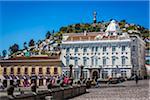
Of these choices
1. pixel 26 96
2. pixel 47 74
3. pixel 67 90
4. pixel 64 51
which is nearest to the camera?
pixel 26 96

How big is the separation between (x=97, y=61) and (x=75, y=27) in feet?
305

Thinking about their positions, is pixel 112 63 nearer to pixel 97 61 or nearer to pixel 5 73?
pixel 97 61

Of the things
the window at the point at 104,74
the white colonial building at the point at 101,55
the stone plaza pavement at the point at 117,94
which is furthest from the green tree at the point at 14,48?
the stone plaza pavement at the point at 117,94

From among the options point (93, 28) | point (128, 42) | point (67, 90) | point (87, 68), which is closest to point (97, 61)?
point (87, 68)

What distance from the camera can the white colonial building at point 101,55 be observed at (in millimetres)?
70250

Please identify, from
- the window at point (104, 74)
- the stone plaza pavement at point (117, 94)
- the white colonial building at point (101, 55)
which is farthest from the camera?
the window at point (104, 74)

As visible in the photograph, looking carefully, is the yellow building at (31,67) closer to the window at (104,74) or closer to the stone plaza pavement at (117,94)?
the window at (104,74)

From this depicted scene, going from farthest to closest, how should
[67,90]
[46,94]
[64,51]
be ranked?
[64,51] < [67,90] < [46,94]

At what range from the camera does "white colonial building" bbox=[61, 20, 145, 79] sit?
70.2 meters

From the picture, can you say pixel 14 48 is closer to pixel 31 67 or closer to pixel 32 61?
pixel 31 67

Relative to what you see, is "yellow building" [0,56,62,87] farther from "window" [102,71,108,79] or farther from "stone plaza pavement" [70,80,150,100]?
"stone plaza pavement" [70,80,150,100]

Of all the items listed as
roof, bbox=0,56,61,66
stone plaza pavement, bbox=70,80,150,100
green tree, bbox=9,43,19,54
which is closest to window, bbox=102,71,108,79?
roof, bbox=0,56,61,66

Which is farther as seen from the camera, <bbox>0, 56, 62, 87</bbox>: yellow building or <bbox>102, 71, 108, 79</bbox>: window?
<bbox>102, 71, 108, 79</bbox>: window

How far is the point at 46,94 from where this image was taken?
600 inches
